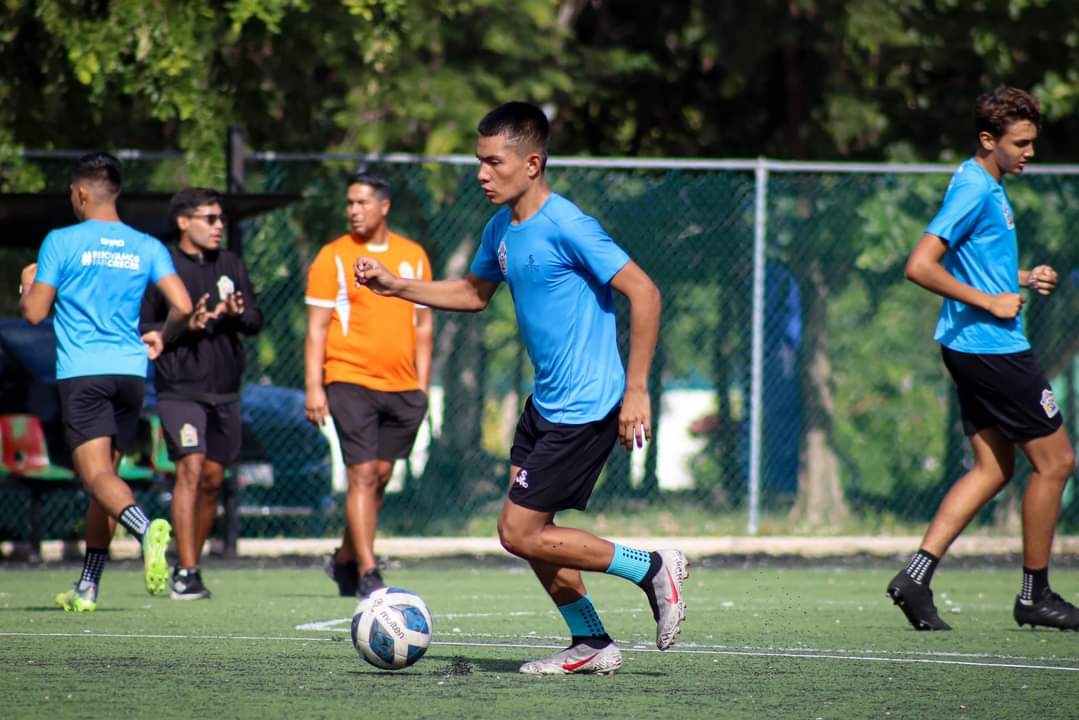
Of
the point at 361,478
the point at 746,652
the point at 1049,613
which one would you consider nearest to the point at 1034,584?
the point at 1049,613

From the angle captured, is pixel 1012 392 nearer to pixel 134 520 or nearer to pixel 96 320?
pixel 134 520

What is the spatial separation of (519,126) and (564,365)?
2.88ft

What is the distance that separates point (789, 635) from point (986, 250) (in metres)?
1.91

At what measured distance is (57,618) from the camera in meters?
8.96

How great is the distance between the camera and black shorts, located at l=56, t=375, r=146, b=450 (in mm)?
9367

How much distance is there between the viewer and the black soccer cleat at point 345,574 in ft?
33.9

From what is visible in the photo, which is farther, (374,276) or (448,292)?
(448,292)

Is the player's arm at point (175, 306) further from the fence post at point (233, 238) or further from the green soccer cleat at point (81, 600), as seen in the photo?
the fence post at point (233, 238)

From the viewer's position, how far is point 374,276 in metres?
6.74

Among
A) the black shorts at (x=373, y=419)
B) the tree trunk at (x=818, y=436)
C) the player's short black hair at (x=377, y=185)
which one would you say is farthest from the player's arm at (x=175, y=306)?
the tree trunk at (x=818, y=436)

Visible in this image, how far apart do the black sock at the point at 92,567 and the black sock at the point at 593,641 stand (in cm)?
→ 341

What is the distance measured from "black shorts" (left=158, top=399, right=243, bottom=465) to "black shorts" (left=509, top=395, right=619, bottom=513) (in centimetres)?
405

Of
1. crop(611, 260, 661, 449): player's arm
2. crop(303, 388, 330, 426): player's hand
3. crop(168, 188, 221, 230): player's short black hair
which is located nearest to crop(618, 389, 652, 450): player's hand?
crop(611, 260, 661, 449): player's arm

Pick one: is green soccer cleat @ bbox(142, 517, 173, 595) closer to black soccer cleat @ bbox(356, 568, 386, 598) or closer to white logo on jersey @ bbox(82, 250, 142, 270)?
black soccer cleat @ bbox(356, 568, 386, 598)
